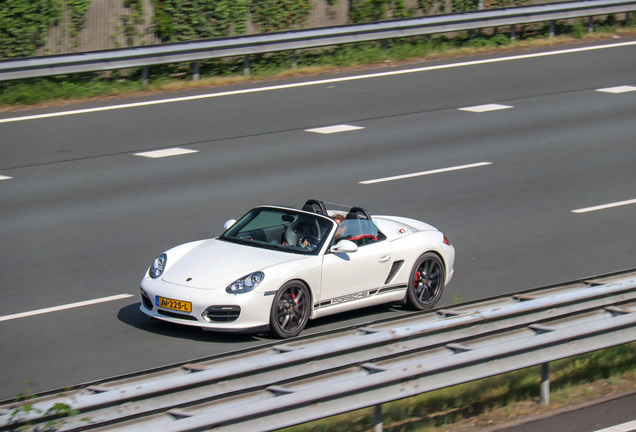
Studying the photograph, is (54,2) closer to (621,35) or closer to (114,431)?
(621,35)

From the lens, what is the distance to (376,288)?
9.64 m

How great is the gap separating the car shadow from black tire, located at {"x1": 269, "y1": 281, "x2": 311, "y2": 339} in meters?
0.26

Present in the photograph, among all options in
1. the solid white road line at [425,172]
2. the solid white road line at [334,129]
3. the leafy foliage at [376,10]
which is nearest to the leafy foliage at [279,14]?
the leafy foliage at [376,10]

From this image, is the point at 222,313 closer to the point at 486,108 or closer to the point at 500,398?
the point at 500,398

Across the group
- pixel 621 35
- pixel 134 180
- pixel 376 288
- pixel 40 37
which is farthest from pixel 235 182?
pixel 621 35

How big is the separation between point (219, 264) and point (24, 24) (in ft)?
37.4

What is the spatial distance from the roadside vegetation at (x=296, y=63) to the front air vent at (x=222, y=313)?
10.2m

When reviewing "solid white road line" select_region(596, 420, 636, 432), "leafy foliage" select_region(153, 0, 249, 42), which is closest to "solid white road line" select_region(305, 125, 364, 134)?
"leafy foliage" select_region(153, 0, 249, 42)

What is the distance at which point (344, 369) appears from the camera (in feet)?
21.8

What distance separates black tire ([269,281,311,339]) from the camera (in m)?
8.78

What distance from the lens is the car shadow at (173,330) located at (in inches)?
352

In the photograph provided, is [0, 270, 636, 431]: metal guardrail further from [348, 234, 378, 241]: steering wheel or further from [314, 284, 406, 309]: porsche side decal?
[348, 234, 378, 241]: steering wheel

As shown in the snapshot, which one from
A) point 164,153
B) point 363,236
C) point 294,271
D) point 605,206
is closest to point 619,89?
point 605,206

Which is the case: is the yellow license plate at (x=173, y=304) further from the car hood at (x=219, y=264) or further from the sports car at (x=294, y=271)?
the car hood at (x=219, y=264)
